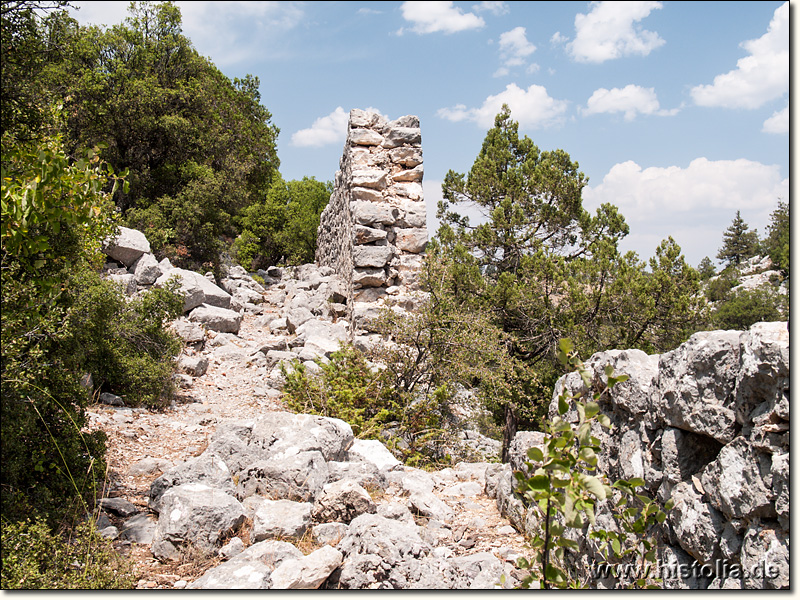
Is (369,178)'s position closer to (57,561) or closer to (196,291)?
(196,291)

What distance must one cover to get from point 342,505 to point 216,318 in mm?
6194

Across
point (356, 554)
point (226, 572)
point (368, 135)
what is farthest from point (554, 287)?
point (226, 572)

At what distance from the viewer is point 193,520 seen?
339 cm

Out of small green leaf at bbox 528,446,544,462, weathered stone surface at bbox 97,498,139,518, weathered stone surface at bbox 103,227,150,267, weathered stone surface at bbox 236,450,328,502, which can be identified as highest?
weathered stone surface at bbox 103,227,150,267

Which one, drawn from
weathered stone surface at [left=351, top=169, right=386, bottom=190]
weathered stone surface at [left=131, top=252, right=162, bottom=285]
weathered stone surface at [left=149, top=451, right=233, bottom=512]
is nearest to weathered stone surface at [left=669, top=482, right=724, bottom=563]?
weathered stone surface at [left=149, top=451, right=233, bottom=512]

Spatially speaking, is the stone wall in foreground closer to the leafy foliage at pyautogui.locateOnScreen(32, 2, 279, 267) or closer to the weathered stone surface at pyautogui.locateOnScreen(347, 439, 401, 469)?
the weathered stone surface at pyautogui.locateOnScreen(347, 439, 401, 469)

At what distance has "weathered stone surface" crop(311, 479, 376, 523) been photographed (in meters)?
3.80

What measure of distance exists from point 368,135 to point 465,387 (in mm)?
4553

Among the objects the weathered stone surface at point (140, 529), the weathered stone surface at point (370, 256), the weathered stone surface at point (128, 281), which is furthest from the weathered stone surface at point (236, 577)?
the weathered stone surface at point (128, 281)

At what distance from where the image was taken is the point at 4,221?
2561 mm

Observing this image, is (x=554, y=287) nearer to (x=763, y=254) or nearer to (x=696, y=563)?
(x=696, y=563)

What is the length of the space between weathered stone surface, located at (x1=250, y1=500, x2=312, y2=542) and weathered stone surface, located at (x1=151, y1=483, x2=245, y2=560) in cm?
14

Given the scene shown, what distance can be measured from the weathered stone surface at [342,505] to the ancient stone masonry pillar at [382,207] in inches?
192

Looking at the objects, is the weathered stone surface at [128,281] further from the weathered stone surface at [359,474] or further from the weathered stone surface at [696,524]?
the weathered stone surface at [696,524]
